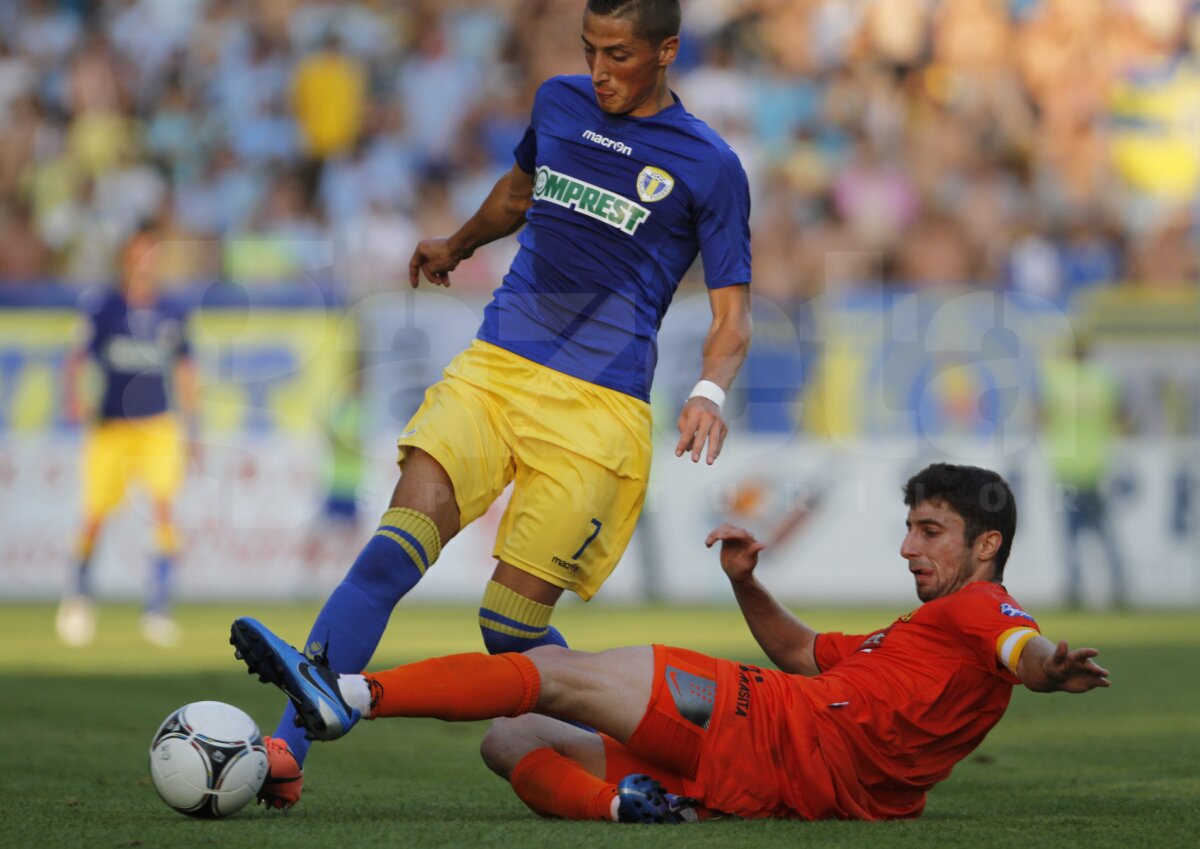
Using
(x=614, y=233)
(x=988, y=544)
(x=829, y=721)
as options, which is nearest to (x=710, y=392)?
(x=614, y=233)

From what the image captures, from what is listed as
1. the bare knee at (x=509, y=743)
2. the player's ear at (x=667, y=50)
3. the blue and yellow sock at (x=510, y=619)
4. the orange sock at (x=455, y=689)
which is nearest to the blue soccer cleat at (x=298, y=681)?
the orange sock at (x=455, y=689)

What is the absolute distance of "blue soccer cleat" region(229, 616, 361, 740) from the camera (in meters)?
4.13

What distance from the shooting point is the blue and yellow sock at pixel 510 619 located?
17.0 ft

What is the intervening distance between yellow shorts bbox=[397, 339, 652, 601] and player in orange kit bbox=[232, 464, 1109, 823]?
58 centimetres

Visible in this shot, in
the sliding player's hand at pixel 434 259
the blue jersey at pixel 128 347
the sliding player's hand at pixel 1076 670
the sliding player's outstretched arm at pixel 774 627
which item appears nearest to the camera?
the sliding player's hand at pixel 1076 670

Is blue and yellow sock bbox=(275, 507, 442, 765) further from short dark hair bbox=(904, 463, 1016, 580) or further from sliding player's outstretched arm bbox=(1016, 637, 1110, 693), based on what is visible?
sliding player's outstretched arm bbox=(1016, 637, 1110, 693)

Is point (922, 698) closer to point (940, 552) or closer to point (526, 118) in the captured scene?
point (940, 552)

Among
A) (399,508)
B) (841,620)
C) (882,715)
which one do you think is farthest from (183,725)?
(841,620)

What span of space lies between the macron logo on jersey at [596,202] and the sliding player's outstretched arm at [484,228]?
0.91 feet

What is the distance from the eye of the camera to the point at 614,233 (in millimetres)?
5402

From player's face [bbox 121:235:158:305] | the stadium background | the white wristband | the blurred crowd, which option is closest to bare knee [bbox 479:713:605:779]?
the white wristband

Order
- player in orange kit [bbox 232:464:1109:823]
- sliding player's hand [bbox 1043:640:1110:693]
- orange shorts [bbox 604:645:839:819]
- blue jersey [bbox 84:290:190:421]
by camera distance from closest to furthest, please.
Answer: sliding player's hand [bbox 1043:640:1110:693], player in orange kit [bbox 232:464:1109:823], orange shorts [bbox 604:645:839:819], blue jersey [bbox 84:290:190:421]

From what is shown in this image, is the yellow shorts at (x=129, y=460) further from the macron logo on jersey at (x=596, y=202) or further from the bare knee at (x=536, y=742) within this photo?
the bare knee at (x=536, y=742)

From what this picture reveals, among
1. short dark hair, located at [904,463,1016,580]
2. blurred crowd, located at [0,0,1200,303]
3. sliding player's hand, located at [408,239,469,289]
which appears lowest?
short dark hair, located at [904,463,1016,580]
